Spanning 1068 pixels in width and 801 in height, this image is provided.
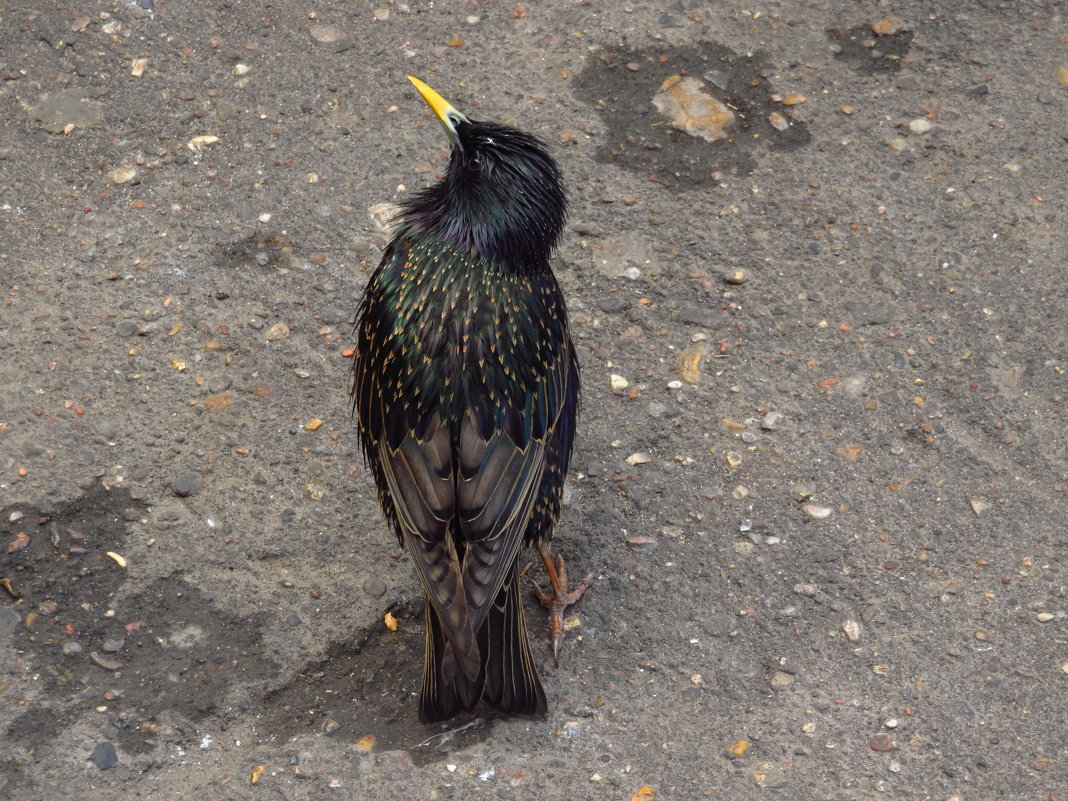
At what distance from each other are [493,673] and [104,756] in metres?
1.00

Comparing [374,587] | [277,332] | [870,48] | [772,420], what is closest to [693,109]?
[870,48]

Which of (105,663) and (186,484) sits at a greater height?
(186,484)

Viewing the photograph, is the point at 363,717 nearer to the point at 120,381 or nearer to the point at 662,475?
the point at 662,475

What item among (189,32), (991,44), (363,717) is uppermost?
(991,44)

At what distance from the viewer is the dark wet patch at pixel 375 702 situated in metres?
3.07

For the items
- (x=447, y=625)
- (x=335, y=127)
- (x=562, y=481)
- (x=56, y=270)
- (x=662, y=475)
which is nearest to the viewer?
(x=447, y=625)

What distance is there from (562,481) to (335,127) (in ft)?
6.52

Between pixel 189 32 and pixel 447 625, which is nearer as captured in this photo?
pixel 447 625

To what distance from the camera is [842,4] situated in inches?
198

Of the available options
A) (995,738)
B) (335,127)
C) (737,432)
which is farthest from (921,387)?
(335,127)

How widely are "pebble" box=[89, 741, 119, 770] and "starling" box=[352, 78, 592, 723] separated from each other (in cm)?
78

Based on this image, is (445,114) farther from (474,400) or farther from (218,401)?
(218,401)

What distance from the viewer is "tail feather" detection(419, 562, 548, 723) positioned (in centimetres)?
301

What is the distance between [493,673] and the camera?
119 inches
